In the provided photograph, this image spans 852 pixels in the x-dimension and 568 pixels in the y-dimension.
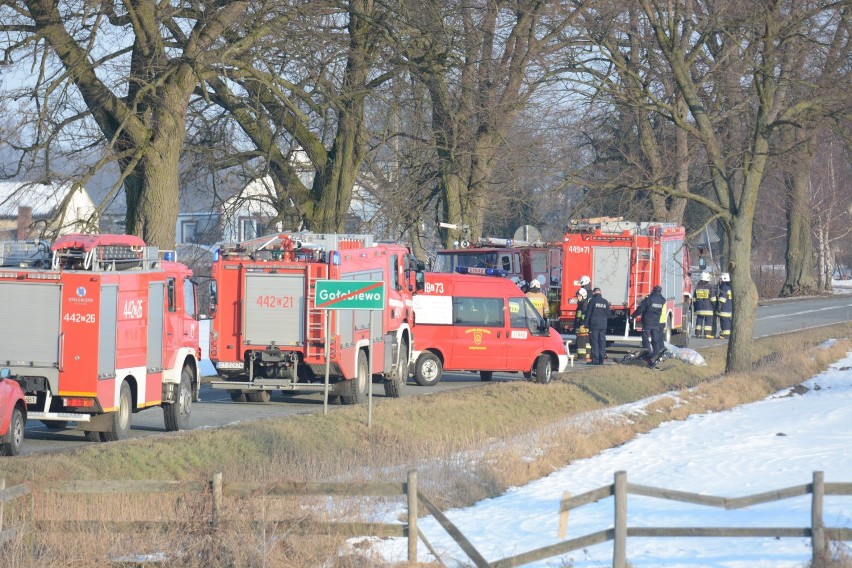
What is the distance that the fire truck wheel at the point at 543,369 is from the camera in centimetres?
2402

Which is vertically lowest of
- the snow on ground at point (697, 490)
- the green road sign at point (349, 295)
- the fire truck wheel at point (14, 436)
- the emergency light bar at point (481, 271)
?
the snow on ground at point (697, 490)

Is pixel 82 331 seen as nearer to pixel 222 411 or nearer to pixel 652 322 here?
pixel 222 411

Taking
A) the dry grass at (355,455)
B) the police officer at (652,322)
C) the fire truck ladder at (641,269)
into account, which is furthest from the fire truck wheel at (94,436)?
the fire truck ladder at (641,269)

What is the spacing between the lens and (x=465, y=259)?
105ft

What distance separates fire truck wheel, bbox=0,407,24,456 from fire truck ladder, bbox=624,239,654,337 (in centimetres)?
1846

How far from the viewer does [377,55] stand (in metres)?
25.8


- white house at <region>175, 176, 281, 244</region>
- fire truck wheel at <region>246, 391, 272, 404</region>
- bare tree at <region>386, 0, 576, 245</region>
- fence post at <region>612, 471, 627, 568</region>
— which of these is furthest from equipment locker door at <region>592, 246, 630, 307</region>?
fence post at <region>612, 471, 627, 568</region>

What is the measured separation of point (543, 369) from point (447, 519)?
49.5 ft

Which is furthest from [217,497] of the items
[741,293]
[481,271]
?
[481,271]

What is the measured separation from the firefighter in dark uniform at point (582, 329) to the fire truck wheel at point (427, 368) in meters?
4.98

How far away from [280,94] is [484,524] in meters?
12.1

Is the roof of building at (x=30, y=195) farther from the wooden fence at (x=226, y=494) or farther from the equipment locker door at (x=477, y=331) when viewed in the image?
the wooden fence at (x=226, y=494)

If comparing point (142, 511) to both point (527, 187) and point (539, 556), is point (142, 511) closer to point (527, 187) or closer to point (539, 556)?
point (539, 556)

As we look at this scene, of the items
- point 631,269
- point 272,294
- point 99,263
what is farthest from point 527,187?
point 99,263
